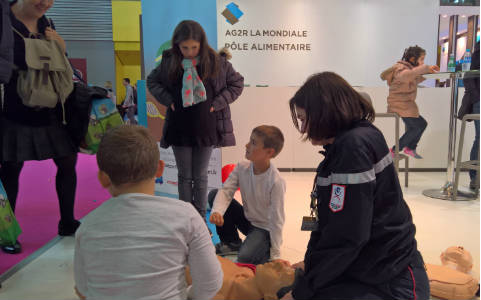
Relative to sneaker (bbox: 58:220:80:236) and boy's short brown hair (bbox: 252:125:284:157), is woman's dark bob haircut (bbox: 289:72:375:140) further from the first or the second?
sneaker (bbox: 58:220:80:236)

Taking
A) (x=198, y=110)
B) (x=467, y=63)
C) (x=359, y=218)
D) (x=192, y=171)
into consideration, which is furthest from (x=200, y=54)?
(x=467, y=63)

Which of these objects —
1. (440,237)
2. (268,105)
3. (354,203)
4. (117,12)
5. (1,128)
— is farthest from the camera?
(117,12)

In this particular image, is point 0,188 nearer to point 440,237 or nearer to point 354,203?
point 354,203

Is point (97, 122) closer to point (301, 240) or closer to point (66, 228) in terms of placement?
point (66, 228)

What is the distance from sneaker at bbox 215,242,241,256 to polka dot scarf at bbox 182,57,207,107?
0.77 meters

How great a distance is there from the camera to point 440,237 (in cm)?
222

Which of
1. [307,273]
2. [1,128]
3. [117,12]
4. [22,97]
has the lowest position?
[307,273]

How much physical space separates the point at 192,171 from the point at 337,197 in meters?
1.32

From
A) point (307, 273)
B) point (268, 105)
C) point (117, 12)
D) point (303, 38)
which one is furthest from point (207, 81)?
point (117, 12)

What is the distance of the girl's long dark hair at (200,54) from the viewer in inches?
77.1

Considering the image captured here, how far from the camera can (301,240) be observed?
2160 mm

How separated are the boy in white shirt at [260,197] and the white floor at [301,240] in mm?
234

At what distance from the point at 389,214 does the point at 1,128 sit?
5.96 feet

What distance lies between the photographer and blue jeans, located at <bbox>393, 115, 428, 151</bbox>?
146 inches
